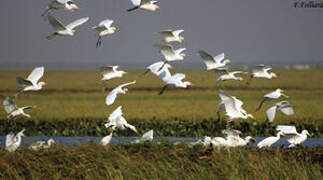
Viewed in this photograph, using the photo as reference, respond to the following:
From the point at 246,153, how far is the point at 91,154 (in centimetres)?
253

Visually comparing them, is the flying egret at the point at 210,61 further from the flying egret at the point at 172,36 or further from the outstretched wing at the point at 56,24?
the outstretched wing at the point at 56,24

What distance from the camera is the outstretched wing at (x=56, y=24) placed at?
31.9ft

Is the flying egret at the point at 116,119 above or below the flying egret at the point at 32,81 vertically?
below

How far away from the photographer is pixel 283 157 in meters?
9.59

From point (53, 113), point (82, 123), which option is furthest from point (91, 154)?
point (53, 113)

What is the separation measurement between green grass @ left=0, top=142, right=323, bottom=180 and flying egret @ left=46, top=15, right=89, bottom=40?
6.84 feet

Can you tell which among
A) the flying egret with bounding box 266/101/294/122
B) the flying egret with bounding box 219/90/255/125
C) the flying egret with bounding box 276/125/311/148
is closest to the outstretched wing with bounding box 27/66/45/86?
the flying egret with bounding box 219/90/255/125

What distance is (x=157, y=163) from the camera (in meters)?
9.09

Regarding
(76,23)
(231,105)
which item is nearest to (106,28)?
(76,23)

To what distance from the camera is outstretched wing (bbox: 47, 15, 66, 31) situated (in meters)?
9.73

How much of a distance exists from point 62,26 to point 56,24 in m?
0.11

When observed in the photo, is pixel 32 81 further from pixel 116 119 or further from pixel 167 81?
pixel 167 81

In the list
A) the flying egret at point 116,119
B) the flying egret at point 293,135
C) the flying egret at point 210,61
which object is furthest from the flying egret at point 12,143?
the flying egret at point 293,135

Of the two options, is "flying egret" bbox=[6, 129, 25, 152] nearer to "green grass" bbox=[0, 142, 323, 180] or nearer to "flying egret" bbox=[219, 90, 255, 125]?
"green grass" bbox=[0, 142, 323, 180]
